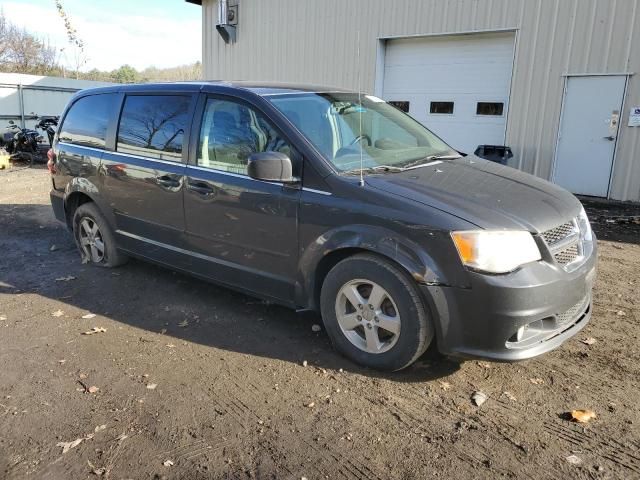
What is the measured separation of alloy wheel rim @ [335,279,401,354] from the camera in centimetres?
329

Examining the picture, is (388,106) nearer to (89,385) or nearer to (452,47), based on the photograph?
(89,385)

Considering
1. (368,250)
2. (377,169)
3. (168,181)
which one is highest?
(377,169)

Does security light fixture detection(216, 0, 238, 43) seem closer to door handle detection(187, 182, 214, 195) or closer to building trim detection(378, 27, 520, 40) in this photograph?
building trim detection(378, 27, 520, 40)

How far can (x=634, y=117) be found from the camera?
8.90m

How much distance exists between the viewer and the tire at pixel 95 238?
5343 mm

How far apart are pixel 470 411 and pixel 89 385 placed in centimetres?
237

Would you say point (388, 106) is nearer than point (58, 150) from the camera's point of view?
Yes

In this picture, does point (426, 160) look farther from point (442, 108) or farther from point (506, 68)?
point (442, 108)

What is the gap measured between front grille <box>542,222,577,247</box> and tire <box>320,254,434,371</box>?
Answer: 828 mm

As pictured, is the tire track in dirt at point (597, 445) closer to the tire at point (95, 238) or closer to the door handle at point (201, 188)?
the door handle at point (201, 188)

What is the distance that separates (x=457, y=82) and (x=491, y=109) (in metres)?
0.91

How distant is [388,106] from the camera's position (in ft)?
15.8

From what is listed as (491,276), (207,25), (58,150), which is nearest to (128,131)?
(58,150)

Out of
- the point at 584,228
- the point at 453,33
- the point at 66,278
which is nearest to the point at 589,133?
the point at 453,33
